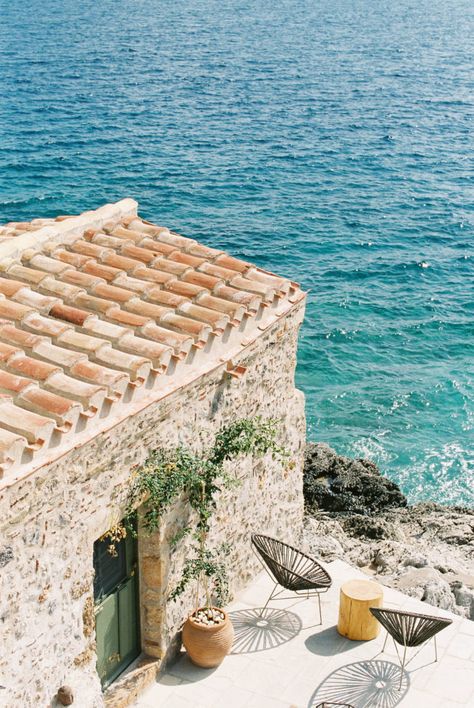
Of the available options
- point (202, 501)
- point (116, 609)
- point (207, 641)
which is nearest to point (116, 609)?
point (116, 609)

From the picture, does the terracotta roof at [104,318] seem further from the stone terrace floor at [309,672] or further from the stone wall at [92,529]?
the stone terrace floor at [309,672]

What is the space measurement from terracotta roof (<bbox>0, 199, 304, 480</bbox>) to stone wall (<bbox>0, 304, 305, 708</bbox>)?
0.87ft

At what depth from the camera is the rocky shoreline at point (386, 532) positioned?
1612 centimetres

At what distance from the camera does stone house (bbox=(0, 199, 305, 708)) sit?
9266mm

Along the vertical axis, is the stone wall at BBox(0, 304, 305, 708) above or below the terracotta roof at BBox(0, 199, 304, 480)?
below

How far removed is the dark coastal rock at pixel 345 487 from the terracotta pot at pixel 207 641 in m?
10.9

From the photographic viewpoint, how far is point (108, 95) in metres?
66.7

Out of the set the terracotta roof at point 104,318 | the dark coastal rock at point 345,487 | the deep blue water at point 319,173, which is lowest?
the dark coastal rock at point 345,487

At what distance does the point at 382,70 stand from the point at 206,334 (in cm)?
7264

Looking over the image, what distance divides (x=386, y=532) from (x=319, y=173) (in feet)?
109

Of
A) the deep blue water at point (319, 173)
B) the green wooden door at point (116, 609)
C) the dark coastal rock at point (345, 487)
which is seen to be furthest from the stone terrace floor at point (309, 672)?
the deep blue water at point (319, 173)

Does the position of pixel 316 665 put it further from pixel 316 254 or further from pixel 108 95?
pixel 108 95

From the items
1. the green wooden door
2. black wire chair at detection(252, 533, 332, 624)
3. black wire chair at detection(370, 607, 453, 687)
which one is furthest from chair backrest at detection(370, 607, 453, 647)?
the green wooden door

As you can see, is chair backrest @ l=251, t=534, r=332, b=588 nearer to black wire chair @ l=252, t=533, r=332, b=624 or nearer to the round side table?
black wire chair @ l=252, t=533, r=332, b=624
